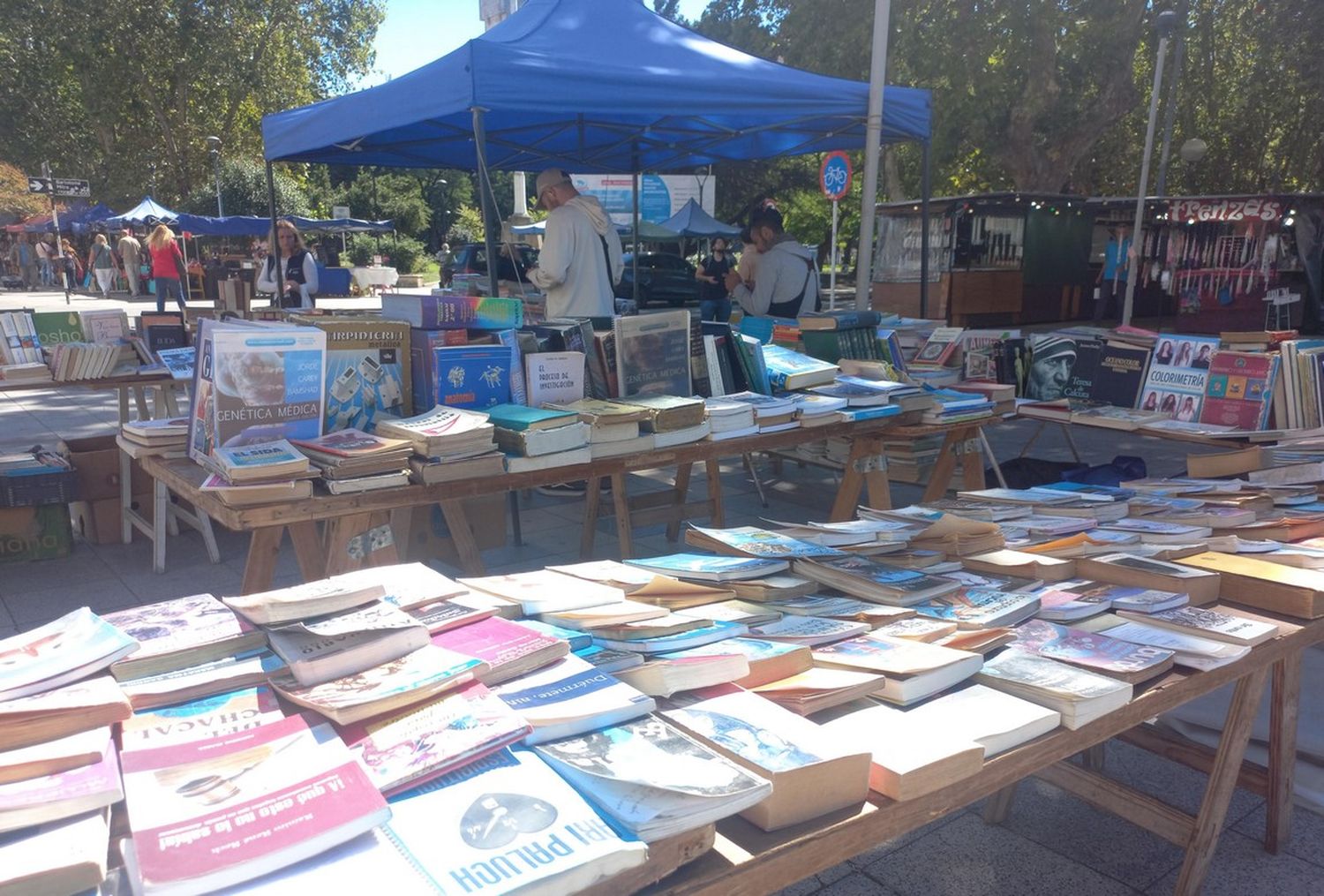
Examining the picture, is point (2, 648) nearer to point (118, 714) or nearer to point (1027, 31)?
point (118, 714)

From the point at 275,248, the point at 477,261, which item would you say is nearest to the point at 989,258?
the point at 477,261

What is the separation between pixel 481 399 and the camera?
11.2 ft

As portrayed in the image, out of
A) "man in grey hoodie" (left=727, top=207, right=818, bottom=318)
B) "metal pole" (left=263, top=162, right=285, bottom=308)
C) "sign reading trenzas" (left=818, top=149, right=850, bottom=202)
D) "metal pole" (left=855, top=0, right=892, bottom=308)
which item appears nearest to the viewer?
"metal pole" (left=855, top=0, right=892, bottom=308)

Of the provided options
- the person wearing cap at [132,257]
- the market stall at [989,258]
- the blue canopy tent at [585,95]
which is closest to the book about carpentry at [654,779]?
the blue canopy tent at [585,95]

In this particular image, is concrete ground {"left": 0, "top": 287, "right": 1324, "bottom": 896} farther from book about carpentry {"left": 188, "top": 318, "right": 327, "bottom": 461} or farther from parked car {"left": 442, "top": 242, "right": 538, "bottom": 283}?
parked car {"left": 442, "top": 242, "right": 538, "bottom": 283}

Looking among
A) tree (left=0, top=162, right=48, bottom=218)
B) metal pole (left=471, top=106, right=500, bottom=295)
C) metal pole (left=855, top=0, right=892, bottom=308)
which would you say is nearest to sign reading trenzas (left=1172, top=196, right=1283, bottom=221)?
metal pole (left=855, top=0, right=892, bottom=308)

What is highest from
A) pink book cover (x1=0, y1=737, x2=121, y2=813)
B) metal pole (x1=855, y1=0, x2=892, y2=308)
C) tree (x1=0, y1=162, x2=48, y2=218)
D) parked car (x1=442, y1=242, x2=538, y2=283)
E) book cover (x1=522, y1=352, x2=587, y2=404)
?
tree (x1=0, y1=162, x2=48, y2=218)

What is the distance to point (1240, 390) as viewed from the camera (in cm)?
425

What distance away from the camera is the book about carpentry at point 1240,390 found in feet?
13.6

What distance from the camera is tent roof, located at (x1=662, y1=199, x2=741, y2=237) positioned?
706 inches

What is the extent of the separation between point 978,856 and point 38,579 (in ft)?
14.2

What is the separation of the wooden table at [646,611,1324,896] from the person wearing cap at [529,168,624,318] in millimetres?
3667

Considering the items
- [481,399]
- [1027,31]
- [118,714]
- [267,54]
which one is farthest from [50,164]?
[118,714]

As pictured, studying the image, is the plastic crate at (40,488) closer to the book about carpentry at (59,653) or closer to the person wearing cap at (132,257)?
the book about carpentry at (59,653)
